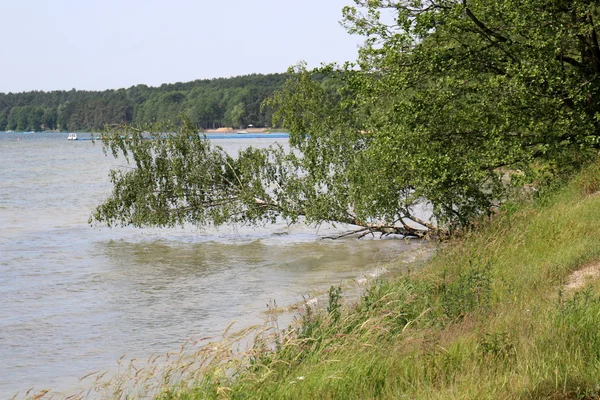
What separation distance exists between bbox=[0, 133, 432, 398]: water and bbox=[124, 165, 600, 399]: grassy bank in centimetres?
407

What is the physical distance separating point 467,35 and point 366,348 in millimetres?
10705

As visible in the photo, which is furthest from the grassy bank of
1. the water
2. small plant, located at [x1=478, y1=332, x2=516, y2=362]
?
the water

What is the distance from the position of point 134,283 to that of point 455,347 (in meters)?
13.3

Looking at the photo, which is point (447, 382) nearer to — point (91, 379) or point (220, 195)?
point (91, 379)

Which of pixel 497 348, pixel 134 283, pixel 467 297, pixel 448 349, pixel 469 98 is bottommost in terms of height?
pixel 134 283

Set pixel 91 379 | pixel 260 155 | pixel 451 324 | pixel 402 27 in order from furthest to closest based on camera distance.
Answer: pixel 260 155
pixel 402 27
pixel 91 379
pixel 451 324

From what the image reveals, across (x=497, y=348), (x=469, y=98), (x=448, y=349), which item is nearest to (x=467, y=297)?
(x=448, y=349)

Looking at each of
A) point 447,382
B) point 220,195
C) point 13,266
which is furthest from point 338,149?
point 447,382

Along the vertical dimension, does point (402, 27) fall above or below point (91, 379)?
above

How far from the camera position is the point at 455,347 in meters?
7.27

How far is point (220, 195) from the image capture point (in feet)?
79.6

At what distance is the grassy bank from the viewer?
628 centimetres

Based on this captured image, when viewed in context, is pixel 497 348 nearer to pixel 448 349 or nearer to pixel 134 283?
pixel 448 349

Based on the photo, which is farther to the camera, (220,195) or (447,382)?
(220,195)
